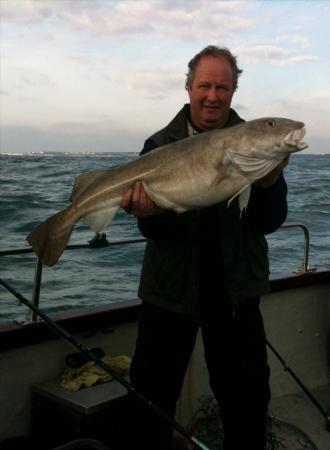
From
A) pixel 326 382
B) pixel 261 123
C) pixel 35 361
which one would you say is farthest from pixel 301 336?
pixel 261 123

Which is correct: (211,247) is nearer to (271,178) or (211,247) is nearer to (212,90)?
(271,178)

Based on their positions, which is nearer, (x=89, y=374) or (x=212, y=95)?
(x=212, y=95)

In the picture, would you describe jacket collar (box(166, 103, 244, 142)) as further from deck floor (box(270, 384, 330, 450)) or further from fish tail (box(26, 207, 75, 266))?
deck floor (box(270, 384, 330, 450))

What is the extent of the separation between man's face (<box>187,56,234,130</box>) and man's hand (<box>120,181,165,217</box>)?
0.56 metres

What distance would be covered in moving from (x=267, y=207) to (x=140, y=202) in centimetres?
70

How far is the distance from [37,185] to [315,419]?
24.0 m

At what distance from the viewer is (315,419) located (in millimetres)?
4984

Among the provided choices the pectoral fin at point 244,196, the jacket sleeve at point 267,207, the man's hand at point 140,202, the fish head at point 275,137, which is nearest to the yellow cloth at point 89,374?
the man's hand at point 140,202

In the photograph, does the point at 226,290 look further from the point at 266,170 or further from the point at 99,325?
the point at 99,325

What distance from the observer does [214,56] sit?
329 cm

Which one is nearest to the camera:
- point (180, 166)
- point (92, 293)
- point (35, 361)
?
point (180, 166)

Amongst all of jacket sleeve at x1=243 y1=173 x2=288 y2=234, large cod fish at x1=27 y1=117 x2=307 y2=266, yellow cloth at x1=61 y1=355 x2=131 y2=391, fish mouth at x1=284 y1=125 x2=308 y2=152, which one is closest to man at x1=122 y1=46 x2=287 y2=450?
jacket sleeve at x1=243 y1=173 x2=288 y2=234

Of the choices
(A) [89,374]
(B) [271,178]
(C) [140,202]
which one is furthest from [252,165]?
(A) [89,374]

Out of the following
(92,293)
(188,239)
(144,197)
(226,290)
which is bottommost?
(92,293)
